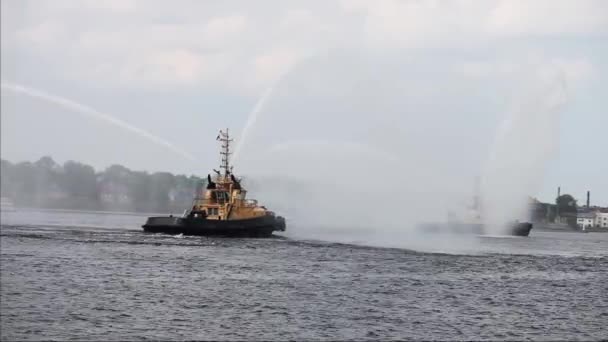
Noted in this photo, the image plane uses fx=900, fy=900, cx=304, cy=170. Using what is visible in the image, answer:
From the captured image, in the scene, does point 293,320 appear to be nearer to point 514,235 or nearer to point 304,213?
point 304,213

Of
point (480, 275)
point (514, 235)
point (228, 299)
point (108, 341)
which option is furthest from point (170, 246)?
point (514, 235)

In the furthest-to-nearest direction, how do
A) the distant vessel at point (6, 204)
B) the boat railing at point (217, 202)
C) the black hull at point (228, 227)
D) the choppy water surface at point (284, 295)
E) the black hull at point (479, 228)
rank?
1. the black hull at point (479, 228)
2. the distant vessel at point (6, 204)
3. the boat railing at point (217, 202)
4. the black hull at point (228, 227)
5. the choppy water surface at point (284, 295)

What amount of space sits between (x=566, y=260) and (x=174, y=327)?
133 ft

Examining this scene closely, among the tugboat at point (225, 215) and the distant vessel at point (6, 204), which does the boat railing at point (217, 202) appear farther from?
the distant vessel at point (6, 204)

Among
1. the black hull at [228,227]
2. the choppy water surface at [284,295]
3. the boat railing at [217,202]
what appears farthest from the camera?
the boat railing at [217,202]

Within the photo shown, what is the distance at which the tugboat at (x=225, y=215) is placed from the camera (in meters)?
65.8

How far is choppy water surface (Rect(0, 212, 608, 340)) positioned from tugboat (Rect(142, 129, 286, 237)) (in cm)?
1070

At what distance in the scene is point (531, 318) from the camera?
1200 inches

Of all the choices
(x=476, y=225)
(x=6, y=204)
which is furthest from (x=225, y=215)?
(x=476, y=225)

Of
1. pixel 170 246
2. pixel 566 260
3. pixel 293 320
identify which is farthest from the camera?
pixel 566 260

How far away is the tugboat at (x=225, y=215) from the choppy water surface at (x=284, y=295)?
10699mm

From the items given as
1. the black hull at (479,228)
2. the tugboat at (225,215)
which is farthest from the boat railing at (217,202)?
the black hull at (479,228)

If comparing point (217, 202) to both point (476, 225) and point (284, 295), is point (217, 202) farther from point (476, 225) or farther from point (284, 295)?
point (476, 225)

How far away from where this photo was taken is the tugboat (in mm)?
65750
